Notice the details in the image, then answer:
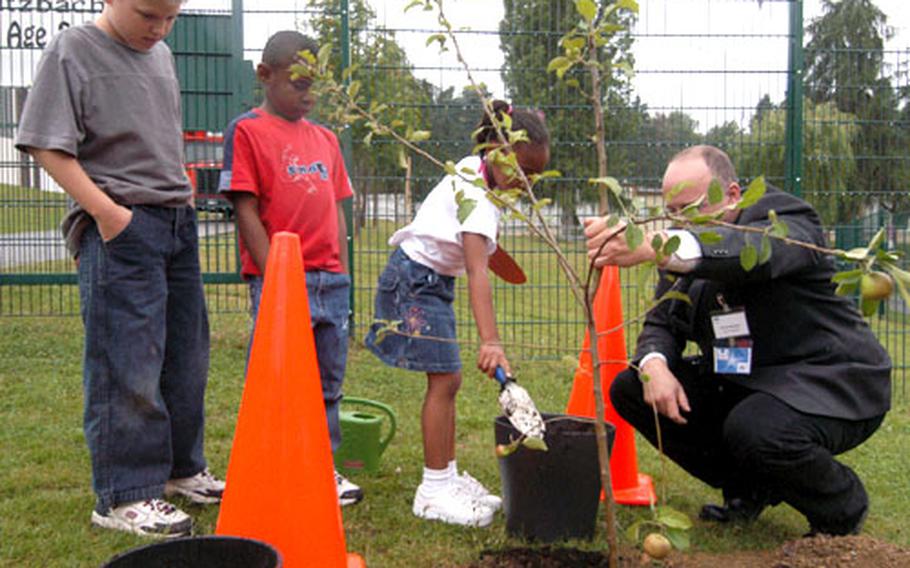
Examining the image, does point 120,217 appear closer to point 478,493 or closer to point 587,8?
point 478,493

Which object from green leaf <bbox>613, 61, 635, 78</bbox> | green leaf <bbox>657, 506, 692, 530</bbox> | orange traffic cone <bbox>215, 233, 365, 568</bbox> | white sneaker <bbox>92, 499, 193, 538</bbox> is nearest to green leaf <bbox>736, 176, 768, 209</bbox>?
green leaf <bbox>613, 61, 635, 78</bbox>

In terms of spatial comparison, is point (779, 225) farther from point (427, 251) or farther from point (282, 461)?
point (427, 251)

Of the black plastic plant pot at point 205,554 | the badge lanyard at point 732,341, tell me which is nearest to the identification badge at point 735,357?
the badge lanyard at point 732,341

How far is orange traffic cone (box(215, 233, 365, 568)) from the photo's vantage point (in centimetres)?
239

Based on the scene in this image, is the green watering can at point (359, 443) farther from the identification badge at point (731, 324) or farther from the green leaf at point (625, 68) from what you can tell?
the green leaf at point (625, 68)

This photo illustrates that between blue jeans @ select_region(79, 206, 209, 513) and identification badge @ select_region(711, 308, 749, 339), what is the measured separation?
1.78 metres

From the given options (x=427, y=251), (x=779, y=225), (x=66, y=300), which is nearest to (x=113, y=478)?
(x=427, y=251)

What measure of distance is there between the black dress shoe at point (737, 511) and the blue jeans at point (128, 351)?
1.85 m

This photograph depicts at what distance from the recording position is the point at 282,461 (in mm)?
2396

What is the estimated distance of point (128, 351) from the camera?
2.83 metres

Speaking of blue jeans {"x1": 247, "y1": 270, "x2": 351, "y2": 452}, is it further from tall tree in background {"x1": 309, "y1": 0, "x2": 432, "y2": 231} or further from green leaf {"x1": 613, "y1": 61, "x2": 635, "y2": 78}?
tall tree in background {"x1": 309, "y1": 0, "x2": 432, "y2": 231}

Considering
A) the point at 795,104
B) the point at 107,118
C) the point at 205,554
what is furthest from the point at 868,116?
the point at 205,554

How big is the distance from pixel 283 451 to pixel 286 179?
1157mm

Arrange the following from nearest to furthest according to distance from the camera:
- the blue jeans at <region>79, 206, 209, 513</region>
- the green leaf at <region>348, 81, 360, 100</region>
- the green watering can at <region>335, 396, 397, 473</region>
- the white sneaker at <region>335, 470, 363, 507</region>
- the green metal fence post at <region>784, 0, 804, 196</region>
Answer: the green leaf at <region>348, 81, 360, 100</region> → the blue jeans at <region>79, 206, 209, 513</region> → the white sneaker at <region>335, 470, 363, 507</region> → the green watering can at <region>335, 396, 397, 473</region> → the green metal fence post at <region>784, 0, 804, 196</region>
